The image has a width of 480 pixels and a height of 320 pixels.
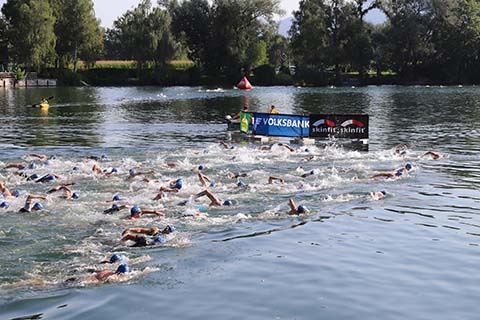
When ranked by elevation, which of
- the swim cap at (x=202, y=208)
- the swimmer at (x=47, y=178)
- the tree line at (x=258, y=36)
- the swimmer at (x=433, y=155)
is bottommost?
the swim cap at (x=202, y=208)

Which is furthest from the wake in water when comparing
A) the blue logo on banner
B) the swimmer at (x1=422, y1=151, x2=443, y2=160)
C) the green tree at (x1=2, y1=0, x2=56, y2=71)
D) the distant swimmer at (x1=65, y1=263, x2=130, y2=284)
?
the green tree at (x1=2, y1=0, x2=56, y2=71)

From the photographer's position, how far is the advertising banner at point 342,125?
36438 millimetres

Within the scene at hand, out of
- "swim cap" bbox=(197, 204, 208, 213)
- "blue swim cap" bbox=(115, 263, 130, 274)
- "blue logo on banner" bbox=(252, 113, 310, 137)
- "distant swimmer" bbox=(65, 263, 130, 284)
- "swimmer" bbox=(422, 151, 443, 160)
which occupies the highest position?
"blue logo on banner" bbox=(252, 113, 310, 137)

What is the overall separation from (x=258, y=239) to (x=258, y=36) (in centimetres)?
10996

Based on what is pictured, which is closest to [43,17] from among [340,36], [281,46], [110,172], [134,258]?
[340,36]

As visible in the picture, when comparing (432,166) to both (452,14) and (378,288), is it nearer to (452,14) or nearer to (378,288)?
(378,288)

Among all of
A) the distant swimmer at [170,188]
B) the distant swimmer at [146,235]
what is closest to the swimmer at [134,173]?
the distant swimmer at [170,188]

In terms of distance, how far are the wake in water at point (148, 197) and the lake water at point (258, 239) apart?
74mm

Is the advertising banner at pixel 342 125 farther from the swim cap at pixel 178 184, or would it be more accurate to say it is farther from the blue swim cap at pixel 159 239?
the blue swim cap at pixel 159 239

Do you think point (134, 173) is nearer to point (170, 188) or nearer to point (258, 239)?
point (170, 188)

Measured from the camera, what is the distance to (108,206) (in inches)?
840

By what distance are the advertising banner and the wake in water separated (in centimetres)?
266

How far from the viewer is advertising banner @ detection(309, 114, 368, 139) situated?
1435 inches

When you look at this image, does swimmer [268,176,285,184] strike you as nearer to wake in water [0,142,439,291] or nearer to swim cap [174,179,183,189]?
wake in water [0,142,439,291]
